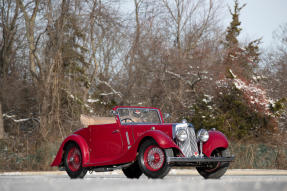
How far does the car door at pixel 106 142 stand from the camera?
982cm

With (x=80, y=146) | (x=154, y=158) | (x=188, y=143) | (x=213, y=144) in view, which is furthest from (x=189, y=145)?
(x=80, y=146)

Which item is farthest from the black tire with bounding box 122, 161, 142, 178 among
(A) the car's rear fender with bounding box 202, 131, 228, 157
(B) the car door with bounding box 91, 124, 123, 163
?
(A) the car's rear fender with bounding box 202, 131, 228, 157

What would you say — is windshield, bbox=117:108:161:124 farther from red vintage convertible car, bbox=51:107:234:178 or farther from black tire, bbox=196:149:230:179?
black tire, bbox=196:149:230:179

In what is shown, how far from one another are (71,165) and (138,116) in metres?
1.89

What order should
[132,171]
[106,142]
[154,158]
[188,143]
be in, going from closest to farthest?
[154,158], [188,143], [106,142], [132,171]

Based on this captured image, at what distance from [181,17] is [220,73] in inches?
283

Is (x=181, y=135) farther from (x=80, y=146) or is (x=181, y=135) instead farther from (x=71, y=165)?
(x=71, y=165)

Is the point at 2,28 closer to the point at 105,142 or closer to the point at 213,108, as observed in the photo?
the point at 213,108

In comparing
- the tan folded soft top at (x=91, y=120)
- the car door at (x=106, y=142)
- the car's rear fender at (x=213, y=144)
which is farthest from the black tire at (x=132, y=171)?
the car's rear fender at (x=213, y=144)

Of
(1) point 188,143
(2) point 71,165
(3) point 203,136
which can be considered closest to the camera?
(1) point 188,143

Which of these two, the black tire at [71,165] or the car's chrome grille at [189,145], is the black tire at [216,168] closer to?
the car's chrome grille at [189,145]

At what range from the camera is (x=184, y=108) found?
24.4m

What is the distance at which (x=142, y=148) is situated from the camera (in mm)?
8906

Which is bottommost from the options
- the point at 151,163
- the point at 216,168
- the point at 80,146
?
the point at 216,168
